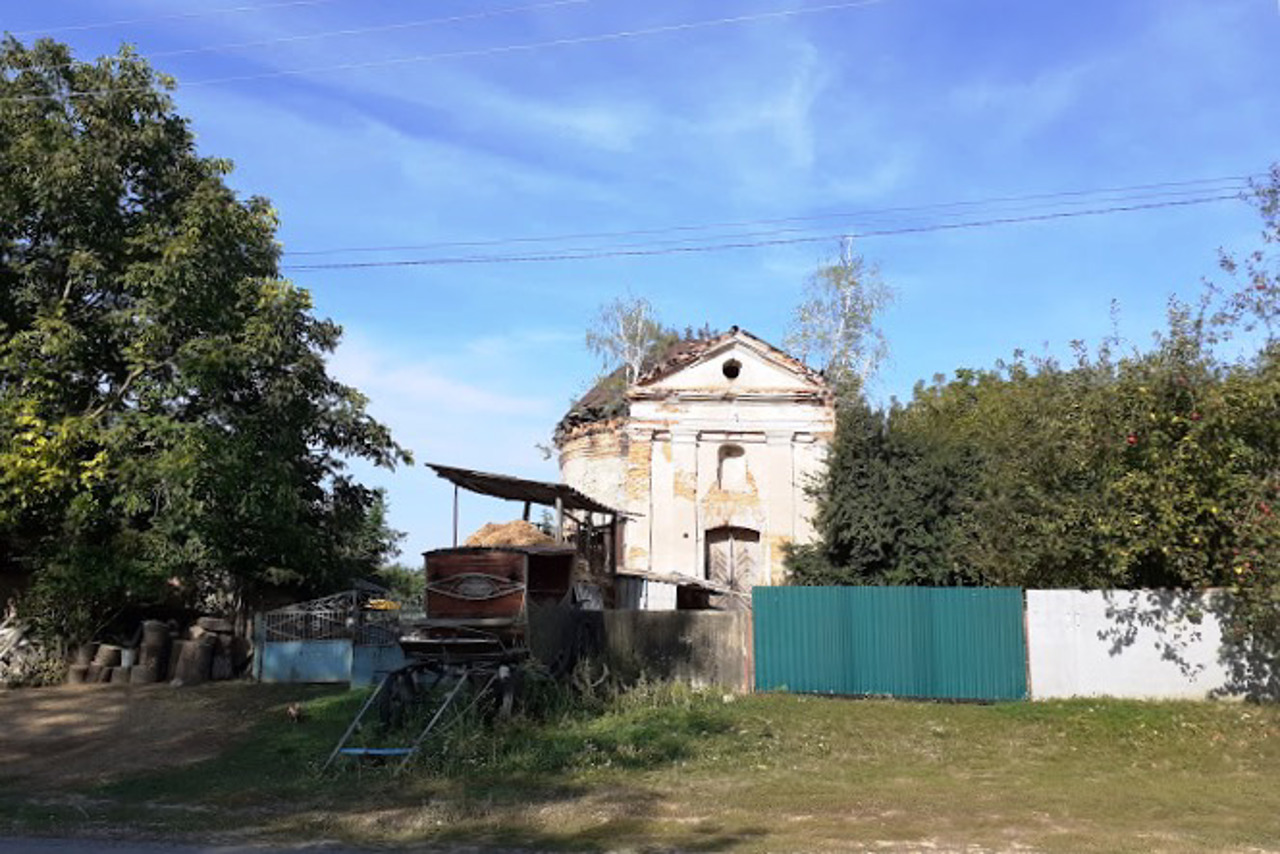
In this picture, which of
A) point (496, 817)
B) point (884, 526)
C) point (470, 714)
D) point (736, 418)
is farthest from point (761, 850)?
point (736, 418)

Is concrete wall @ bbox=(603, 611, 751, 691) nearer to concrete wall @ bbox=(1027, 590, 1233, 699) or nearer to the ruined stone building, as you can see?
concrete wall @ bbox=(1027, 590, 1233, 699)

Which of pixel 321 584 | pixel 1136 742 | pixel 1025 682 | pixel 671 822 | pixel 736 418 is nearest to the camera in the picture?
pixel 671 822

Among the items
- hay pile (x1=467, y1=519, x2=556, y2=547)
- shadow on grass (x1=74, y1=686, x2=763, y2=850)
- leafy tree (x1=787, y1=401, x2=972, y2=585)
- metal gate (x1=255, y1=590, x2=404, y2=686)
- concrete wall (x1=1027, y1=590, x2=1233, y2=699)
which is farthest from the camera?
hay pile (x1=467, y1=519, x2=556, y2=547)

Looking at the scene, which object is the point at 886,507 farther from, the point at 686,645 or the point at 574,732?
the point at 574,732

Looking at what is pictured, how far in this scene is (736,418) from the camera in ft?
96.4

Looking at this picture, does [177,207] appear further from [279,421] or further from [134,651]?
[134,651]

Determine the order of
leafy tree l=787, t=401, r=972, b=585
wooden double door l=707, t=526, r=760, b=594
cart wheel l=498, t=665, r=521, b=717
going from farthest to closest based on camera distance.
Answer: wooden double door l=707, t=526, r=760, b=594 → leafy tree l=787, t=401, r=972, b=585 → cart wheel l=498, t=665, r=521, b=717

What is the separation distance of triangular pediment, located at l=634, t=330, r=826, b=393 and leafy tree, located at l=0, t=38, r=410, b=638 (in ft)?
36.6

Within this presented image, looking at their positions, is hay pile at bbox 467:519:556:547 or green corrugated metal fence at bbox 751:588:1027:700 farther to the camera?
hay pile at bbox 467:519:556:547

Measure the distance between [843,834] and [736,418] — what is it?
835 inches

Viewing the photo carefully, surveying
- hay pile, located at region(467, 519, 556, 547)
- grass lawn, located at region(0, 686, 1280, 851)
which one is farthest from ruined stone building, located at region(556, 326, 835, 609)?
grass lawn, located at region(0, 686, 1280, 851)

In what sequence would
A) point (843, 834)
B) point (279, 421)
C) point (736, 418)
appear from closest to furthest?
point (843, 834), point (279, 421), point (736, 418)

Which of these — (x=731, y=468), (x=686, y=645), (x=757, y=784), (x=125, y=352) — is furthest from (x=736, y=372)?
(x=757, y=784)

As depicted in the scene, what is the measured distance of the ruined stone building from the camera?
29125mm
